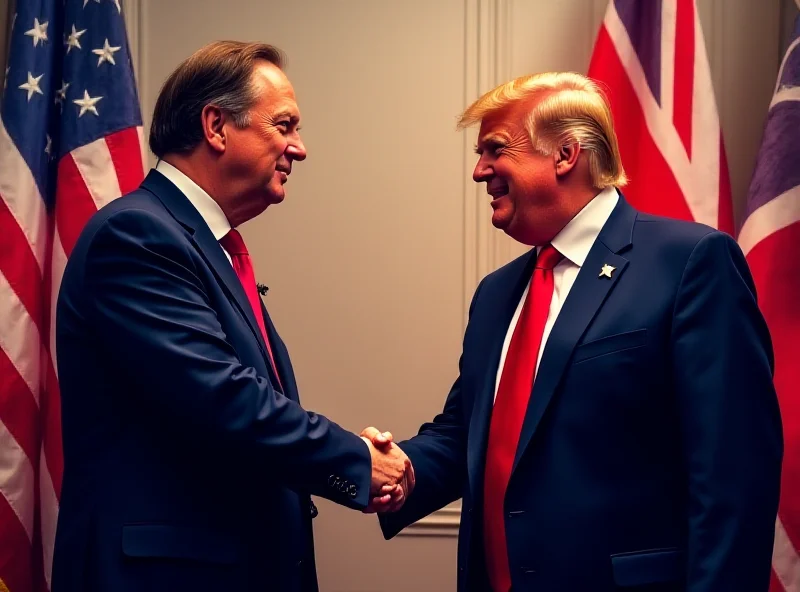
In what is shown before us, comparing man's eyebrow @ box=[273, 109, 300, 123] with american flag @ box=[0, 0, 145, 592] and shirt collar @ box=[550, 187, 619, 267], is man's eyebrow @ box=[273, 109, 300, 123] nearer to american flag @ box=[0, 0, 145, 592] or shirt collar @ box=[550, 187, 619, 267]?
shirt collar @ box=[550, 187, 619, 267]

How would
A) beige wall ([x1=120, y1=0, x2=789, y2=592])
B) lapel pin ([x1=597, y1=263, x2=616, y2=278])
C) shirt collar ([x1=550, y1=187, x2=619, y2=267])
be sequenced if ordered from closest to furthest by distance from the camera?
lapel pin ([x1=597, y1=263, x2=616, y2=278])
shirt collar ([x1=550, y1=187, x2=619, y2=267])
beige wall ([x1=120, y1=0, x2=789, y2=592])

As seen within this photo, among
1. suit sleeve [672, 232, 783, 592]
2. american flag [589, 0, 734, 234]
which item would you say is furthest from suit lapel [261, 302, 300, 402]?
american flag [589, 0, 734, 234]

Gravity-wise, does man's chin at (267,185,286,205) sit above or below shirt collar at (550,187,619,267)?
above

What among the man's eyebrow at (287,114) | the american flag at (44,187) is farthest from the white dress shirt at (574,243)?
the american flag at (44,187)

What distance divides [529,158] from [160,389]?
3.20 feet

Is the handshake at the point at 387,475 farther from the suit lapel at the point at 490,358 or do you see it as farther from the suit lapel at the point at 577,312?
the suit lapel at the point at 577,312

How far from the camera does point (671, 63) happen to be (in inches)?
118

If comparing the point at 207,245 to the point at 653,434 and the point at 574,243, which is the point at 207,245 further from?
the point at 653,434

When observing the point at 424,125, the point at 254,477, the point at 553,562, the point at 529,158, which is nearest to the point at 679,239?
the point at 529,158

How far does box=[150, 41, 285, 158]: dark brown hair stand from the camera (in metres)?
2.23

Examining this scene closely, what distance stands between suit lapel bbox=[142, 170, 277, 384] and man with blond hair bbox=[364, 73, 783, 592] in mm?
541

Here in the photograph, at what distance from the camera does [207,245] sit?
2.09 m

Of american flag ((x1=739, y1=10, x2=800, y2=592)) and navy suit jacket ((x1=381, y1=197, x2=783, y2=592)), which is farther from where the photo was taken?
american flag ((x1=739, y1=10, x2=800, y2=592))

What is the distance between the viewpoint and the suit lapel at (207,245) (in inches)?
81.7
